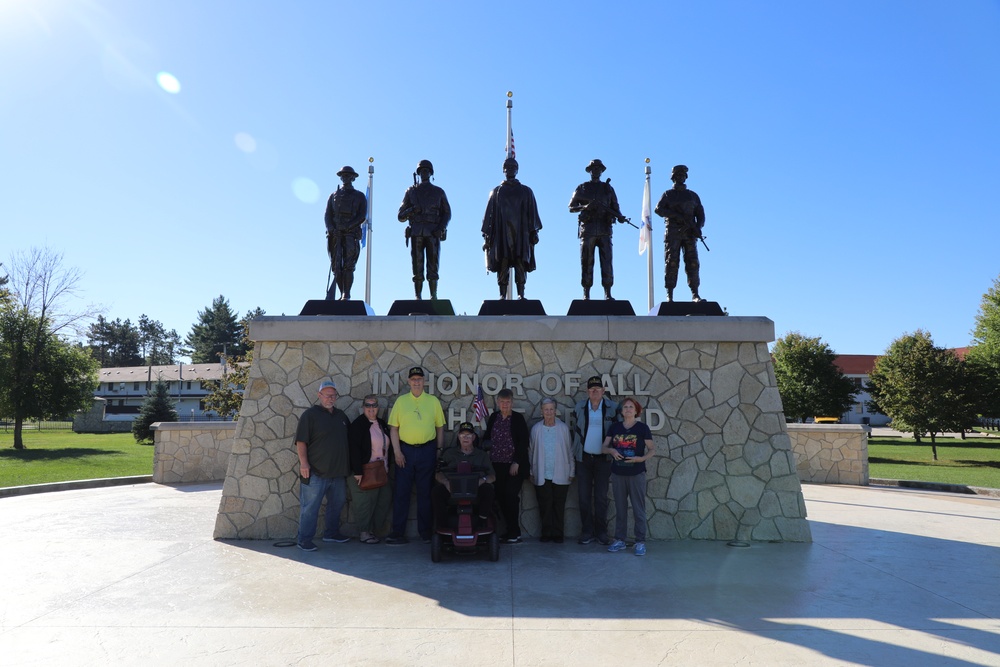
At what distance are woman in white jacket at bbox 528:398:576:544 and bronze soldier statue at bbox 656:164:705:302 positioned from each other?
9.17 ft

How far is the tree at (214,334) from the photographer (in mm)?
68375

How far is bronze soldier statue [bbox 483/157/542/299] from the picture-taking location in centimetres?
852

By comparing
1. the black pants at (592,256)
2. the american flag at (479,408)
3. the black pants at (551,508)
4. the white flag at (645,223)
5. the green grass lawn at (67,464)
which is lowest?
the green grass lawn at (67,464)

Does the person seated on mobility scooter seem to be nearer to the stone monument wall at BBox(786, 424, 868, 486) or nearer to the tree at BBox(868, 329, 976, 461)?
the stone monument wall at BBox(786, 424, 868, 486)

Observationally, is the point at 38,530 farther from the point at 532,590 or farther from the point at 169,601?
the point at 532,590

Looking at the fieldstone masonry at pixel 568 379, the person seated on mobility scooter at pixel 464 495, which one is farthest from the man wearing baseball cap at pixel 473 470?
the fieldstone masonry at pixel 568 379

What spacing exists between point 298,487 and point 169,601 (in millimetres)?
2621

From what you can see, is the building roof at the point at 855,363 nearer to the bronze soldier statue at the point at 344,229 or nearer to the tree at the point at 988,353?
the tree at the point at 988,353

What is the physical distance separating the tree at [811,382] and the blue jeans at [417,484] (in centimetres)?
3233

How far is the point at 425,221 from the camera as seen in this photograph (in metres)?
8.62

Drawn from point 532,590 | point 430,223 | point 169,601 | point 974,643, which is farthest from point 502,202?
point 974,643

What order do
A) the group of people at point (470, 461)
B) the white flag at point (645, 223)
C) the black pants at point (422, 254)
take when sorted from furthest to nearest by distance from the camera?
the white flag at point (645, 223) < the black pants at point (422, 254) < the group of people at point (470, 461)

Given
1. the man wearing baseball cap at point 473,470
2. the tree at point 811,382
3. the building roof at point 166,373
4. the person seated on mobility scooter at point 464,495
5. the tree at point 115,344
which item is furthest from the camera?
the tree at point 115,344

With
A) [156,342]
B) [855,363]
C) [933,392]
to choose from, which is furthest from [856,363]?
[156,342]
